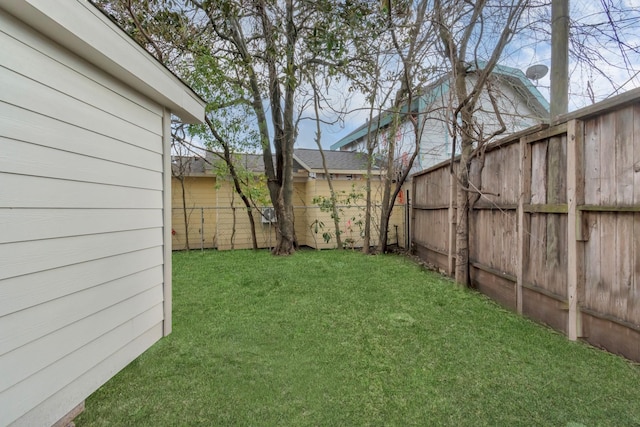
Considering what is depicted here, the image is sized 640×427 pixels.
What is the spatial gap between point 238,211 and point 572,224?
25.7ft

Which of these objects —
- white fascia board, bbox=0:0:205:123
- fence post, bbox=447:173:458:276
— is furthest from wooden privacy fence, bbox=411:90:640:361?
white fascia board, bbox=0:0:205:123

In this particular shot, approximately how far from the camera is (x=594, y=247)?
243cm

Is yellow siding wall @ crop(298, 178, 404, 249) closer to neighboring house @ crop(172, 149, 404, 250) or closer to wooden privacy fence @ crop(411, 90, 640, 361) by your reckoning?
neighboring house @ crop(172, 149, 404, 250)

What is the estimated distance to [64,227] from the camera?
4.95ft

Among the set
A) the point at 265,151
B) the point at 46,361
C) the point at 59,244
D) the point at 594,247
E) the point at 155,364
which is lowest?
the point at 155,364

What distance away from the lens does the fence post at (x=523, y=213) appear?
3197 mm

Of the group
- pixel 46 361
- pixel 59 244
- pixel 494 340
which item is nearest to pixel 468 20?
pixel 494 340

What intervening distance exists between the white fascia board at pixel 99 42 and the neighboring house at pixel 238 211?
6.43 m

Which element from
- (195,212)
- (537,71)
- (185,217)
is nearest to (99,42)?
(537,71)

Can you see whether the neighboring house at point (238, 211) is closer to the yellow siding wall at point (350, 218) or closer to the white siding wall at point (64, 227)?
the yellow siding wall at point (350, 218)

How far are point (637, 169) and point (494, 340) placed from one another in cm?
164

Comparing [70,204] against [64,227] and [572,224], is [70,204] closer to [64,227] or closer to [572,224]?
[64,227]

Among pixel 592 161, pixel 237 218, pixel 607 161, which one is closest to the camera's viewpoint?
pixel 607 161

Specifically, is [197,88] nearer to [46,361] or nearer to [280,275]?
[280,275]
